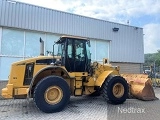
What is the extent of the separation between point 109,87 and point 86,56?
5.57ft

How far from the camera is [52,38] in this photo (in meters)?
12.2

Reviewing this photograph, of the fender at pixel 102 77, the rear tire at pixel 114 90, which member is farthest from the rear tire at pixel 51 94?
the rear tire at pixel 114 90

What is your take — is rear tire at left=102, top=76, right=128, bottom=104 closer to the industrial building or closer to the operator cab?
the operator cab

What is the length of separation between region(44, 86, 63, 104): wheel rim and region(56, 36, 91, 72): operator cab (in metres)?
1.16

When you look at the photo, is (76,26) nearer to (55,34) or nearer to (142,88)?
(55,34)

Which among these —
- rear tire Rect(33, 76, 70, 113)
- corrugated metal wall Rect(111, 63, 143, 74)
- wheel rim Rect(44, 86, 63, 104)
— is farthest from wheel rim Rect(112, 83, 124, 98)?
corrugated metal wall Rect(111, 63, 143, 74)

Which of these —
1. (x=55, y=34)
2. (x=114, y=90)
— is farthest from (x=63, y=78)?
(x=55, y=34)

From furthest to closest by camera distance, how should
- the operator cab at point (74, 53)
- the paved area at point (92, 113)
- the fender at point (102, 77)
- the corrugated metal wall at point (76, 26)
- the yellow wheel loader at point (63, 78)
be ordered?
the corrugated metal wall at point (76, 26) → the fender at point (102, 77) → the operator cab at point (74, 53) → the yellow wheel loader at point (63, 78) → the paved area at point (92, 113)

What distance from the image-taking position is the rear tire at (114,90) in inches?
332

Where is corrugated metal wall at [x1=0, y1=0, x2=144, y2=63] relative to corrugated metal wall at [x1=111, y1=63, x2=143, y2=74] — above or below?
above

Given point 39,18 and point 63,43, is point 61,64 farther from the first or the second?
point 39,18

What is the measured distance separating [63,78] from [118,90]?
2.74 metres

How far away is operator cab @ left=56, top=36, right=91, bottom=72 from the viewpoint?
324 inches

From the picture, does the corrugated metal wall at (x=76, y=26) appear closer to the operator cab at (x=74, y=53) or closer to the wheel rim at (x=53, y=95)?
the operator cab at (x=74, y=53)
